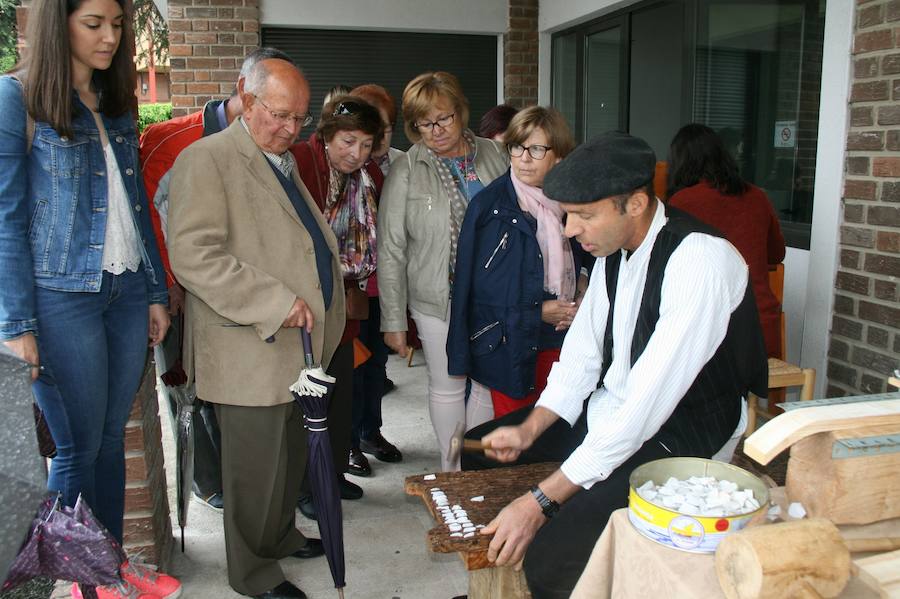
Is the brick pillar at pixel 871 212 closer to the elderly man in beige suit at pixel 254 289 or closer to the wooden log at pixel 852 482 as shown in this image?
the wooden log at pixel 852 482

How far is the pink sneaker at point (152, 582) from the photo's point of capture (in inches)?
101

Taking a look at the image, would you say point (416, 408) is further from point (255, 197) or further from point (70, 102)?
point (70, 102)

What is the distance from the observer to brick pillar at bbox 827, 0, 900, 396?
119 inches

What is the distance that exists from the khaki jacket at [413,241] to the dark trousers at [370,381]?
1.92 feet

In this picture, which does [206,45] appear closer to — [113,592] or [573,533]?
[113,592]

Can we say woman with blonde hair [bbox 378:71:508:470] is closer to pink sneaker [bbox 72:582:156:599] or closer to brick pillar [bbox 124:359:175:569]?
brick pillar [bbox 124:359:175:569]

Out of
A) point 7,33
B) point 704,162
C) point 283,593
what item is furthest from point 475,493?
point 7,33

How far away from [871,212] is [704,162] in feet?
2.40

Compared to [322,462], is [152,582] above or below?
below

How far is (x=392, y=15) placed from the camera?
20.6 ft

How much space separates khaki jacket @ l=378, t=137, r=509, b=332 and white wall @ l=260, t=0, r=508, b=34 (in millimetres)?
3549

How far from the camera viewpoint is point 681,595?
4.07 ft

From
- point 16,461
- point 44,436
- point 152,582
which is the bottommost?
point 152,582

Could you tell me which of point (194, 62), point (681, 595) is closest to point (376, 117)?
point (681, 595)
